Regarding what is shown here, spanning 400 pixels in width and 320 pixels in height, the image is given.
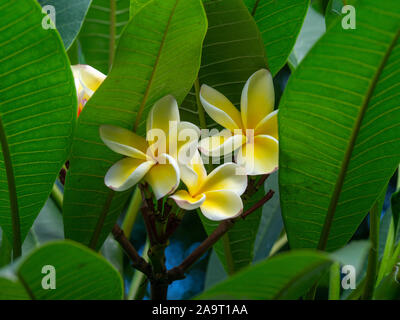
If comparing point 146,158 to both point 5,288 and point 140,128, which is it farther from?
point 5,288

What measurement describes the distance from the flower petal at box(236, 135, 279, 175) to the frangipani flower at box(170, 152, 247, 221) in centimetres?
1

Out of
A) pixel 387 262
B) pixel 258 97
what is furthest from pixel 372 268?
pixel 258 97

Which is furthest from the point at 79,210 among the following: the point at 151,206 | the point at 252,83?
the point at 252,83

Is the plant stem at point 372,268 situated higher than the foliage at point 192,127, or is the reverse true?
the foliage at point 192,127

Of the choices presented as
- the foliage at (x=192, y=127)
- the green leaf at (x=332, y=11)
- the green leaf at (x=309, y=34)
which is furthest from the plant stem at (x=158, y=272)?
the green leaf at (x=309, y=34)

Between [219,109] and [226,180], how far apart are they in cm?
7

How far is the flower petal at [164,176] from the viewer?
43cm

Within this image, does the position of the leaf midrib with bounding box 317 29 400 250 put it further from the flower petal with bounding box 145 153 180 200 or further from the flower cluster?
the flower petal with bounding box 145 153 180 200

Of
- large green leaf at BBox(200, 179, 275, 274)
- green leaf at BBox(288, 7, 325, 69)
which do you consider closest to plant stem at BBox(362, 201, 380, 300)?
large green leaf at BBox(200, 179, 275, 274)

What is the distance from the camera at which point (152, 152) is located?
1.53 feet

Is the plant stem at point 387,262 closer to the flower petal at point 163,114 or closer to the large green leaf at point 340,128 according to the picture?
the large green leaf at point 340,128

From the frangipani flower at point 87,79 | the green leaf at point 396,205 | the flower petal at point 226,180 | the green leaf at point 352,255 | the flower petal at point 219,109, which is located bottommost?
the green leaf at point 352,255

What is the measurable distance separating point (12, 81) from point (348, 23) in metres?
0.31

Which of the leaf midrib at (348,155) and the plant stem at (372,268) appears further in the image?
the plant stem at (372,268)
